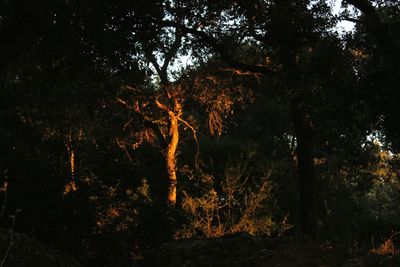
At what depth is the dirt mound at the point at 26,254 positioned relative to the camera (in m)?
6.09

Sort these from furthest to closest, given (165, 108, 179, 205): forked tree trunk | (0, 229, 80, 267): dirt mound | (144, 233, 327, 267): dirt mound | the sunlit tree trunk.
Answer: (165, 108, 179, 205): forked tree trunk < the sunlit tree trunk < (144, 233, 327, 267): dirt mound < (0, 229, 80, 267): dirt mound

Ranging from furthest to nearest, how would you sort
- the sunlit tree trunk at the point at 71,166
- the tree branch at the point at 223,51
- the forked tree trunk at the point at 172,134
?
the forked tree trunk at the point at 172,134, the tree branch at the point at 223,51, the sunlit tree trunk at the point at 71,166

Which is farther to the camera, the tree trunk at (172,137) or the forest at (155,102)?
the tree trunk at (172,137)

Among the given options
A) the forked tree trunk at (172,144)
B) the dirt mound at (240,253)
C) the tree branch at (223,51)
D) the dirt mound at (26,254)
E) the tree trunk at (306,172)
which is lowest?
the dirt mound at (240,253)

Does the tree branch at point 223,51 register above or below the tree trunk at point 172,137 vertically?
above

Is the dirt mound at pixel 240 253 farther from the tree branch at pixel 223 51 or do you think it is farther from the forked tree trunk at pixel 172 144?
the forked tree trunk at pixel 172 144

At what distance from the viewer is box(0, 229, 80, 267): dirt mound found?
20.0ft

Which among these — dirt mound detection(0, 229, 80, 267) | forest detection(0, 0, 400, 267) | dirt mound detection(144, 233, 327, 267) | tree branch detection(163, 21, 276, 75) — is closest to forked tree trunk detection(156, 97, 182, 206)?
forest detection(0, 0, 400, 267)

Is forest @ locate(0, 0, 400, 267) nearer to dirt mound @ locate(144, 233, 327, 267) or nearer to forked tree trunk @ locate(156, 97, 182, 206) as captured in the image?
dirt mound @ locate(144, 233, 327, 267)

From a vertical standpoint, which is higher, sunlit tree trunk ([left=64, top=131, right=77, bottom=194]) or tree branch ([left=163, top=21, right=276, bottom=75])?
tree branch ([left=163, top=21, right=276, bottom=75])

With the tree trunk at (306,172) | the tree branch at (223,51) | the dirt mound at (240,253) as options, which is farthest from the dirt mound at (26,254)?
the tree branch at (223,51)

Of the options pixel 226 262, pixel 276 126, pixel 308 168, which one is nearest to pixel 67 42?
pixel 226 262

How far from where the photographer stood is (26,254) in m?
6.30

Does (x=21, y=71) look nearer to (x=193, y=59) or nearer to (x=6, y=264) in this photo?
(x=193, y=59)
